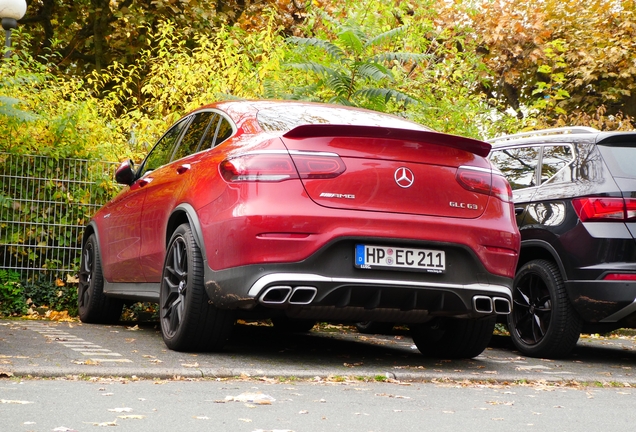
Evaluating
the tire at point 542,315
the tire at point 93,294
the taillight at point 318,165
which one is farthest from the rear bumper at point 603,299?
the tire at point 93,294

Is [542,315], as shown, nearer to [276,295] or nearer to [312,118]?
[312,118]

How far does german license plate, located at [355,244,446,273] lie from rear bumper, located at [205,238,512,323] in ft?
0.12

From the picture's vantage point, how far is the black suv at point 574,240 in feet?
22.7

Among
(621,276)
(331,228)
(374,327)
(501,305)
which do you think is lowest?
(374,327)

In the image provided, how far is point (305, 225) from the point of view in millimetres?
5500

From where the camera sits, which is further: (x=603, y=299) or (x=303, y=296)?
(x=603, y=299)

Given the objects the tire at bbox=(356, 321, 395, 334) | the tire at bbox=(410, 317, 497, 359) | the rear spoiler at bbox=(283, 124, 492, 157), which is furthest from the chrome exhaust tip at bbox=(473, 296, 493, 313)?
the tire at bbox=(356, 321, 395, 334)

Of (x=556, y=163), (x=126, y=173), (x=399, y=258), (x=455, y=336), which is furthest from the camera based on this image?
(x=126, y=173)

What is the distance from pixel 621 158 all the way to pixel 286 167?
2898 mm

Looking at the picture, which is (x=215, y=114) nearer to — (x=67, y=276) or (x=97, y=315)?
(x=97, y=315)

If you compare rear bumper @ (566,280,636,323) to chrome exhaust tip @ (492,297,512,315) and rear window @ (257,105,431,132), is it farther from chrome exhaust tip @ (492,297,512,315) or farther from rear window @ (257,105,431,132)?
rear window @ (257,105,431,132)

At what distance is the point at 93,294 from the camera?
338 inches

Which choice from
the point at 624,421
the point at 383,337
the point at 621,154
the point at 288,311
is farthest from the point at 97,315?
the point at 624,421

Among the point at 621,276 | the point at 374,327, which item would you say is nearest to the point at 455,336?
the point at 621,276
